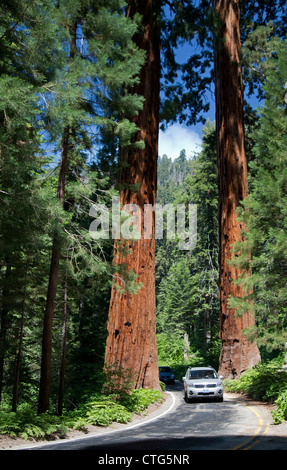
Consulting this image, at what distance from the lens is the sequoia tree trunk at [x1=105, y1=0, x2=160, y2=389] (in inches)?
480

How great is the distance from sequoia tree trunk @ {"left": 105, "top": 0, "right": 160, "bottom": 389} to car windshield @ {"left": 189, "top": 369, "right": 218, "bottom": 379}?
185cm

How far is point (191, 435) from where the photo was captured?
24.2 feet

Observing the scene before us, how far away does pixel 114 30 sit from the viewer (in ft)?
34.7

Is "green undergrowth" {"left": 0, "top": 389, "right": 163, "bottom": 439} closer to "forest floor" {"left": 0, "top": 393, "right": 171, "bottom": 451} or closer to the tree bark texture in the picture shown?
"forest floor" {"left": 0, "top": 393, "right": 171, "bottom": 451}

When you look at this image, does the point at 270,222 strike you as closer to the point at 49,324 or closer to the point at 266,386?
the point at 266,386

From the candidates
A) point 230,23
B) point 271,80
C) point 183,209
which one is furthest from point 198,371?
point 183,209

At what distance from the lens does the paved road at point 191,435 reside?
6203mm

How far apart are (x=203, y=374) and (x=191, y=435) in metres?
6.93

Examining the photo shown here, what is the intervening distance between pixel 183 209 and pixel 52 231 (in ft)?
114

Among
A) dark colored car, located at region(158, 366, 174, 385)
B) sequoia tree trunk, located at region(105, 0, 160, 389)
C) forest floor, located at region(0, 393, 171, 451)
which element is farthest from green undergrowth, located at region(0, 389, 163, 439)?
dark colored car, located at region(158, 366, 174, 385)

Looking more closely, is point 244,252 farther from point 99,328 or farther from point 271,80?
point 99,328

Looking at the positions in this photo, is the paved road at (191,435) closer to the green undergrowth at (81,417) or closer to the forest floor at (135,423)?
the forest floor at (135,423)

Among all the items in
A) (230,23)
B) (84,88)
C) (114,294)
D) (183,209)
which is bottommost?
(114,294)

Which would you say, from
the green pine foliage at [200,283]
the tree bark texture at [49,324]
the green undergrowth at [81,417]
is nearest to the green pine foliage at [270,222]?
the green undergrowth at [81,417]
